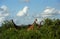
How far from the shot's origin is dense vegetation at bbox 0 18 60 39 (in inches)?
1271

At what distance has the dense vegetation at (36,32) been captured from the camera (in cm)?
3228

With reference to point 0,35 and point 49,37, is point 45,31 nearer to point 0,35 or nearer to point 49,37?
point 49,37

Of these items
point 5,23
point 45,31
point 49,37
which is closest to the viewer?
point 49,37

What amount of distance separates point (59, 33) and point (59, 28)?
1.32m

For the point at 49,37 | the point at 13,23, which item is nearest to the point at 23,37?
the point at 49,37

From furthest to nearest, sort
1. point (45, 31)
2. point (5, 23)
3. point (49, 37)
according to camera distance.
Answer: point (5, 23) < point (45, 31) < point (49, 37)

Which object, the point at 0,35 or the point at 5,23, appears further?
the point at 5,23

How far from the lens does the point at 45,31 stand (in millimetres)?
34375

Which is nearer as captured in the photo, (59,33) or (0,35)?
(59,33)

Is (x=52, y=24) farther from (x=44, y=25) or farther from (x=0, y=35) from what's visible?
(x=0, y=35)

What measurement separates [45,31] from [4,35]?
4.54 m

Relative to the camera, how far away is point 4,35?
34969mm

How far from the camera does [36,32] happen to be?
1299 inches

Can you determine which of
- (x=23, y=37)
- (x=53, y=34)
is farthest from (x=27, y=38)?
(x=53, y=34)
